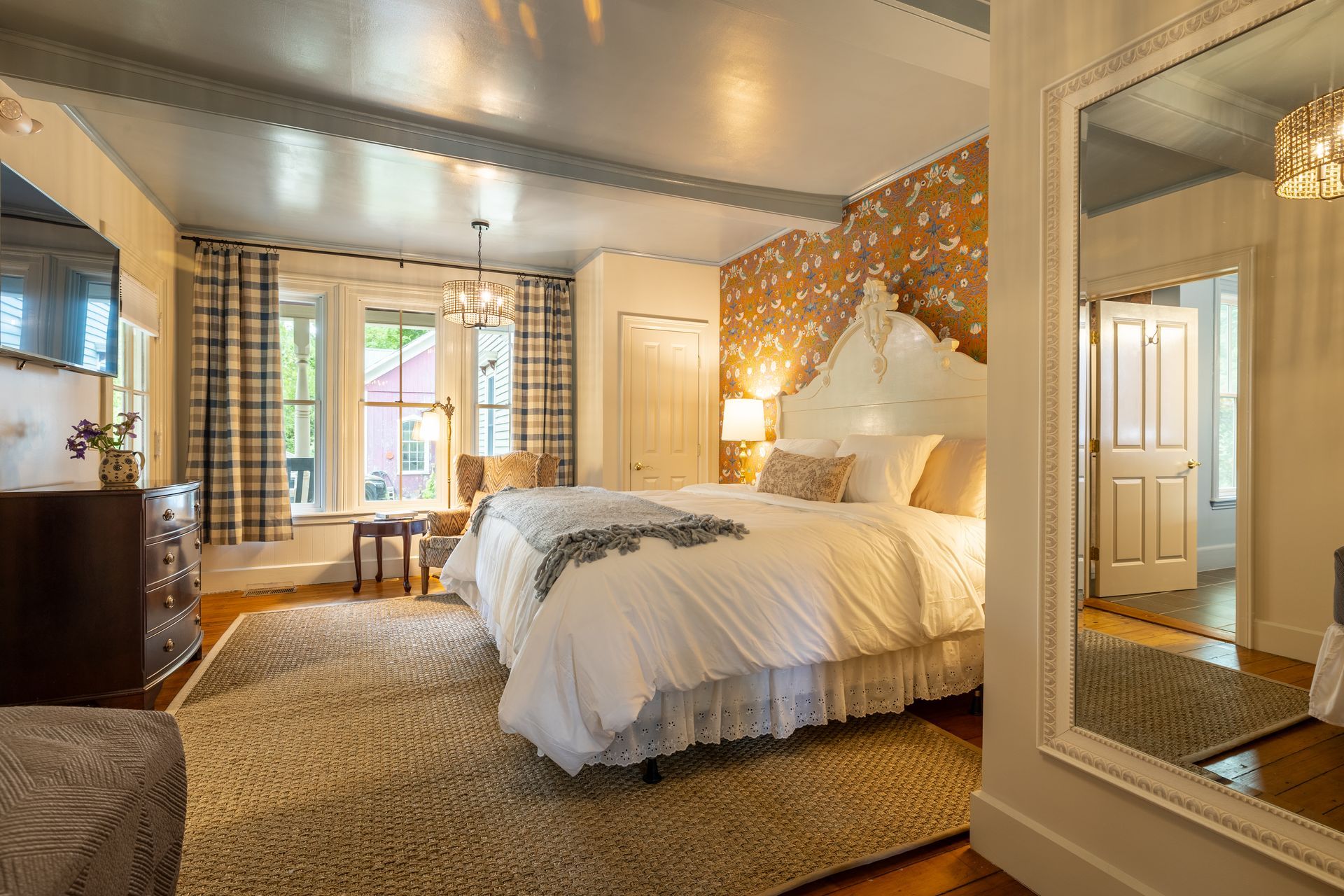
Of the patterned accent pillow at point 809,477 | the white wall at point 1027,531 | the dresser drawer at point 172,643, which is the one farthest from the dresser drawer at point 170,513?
the white wall at point 1027,531

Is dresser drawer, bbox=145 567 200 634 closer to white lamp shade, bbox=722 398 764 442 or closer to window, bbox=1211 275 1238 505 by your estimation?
white lamp shade, bbox=722 398 764 442

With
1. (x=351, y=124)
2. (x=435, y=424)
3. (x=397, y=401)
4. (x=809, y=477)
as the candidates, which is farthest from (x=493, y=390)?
(x=809, y=477)

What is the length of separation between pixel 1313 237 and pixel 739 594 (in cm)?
158

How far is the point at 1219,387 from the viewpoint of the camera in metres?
1.24

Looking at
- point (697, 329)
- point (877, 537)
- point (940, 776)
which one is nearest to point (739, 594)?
point (877, 537)

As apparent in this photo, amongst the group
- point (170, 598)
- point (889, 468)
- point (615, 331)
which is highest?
point (615, 331)

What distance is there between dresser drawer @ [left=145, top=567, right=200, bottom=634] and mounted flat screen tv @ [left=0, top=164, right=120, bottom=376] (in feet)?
3.39

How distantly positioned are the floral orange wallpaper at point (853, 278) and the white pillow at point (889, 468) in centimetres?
62

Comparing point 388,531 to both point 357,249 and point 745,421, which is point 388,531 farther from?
point 745,421

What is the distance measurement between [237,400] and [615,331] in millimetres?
2862

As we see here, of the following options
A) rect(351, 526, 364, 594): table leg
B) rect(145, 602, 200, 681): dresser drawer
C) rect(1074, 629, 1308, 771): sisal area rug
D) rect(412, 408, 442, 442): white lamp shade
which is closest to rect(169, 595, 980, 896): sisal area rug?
rect(145, 602, 200, 681): dresser drawer

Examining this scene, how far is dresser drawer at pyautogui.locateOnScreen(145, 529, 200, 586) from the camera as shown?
2.67 metres

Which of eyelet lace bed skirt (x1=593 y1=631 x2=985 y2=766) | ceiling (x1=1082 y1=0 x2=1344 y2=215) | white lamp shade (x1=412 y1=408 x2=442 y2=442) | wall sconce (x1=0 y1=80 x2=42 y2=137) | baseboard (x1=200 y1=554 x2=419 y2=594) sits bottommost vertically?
baseboard (x1=200 y1=554 x2=419 y2=594)

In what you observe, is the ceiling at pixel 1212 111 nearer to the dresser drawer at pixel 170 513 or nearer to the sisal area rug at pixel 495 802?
the sisal area rug at pixel 495 802
